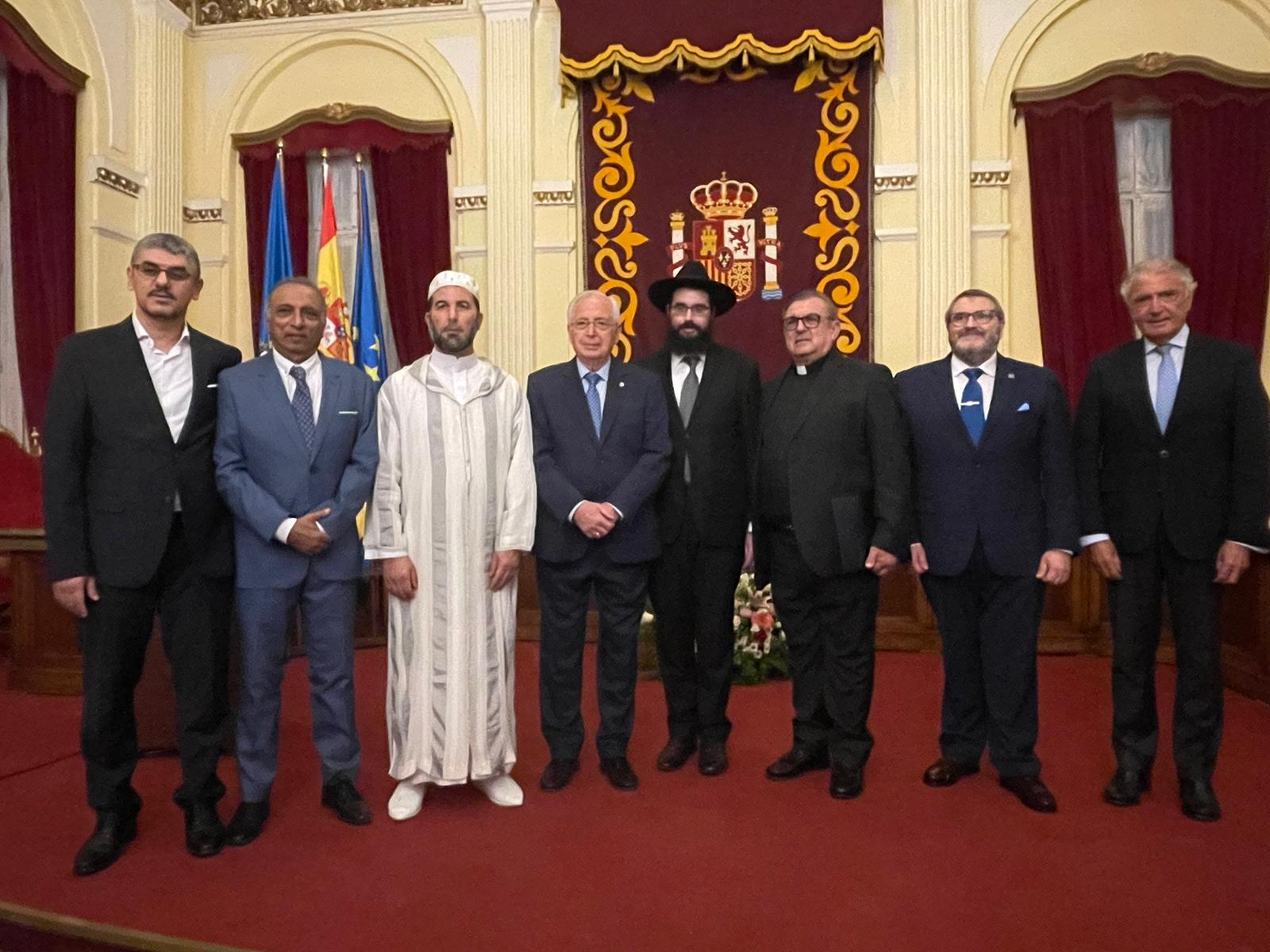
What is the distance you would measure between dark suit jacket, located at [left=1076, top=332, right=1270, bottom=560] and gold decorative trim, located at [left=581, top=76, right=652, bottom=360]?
12.1 ft

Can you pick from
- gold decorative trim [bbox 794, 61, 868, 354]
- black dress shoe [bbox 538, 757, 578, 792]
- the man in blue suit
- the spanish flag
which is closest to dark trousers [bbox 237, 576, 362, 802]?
the man in blue suit

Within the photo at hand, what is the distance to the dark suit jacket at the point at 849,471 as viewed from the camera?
A: 2775 millimetres

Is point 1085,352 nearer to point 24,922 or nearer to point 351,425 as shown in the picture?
point 351,425

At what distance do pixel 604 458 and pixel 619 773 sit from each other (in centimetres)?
103

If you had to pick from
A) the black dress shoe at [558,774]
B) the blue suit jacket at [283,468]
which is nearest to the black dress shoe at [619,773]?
the black dress shoe at [558,774]

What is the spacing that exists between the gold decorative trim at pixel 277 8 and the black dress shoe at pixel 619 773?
18.0 ft

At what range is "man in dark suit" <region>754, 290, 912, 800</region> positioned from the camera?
9.15 ft

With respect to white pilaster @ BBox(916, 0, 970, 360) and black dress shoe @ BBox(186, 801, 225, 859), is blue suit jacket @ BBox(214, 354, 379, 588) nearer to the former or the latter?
black dress shoe @ BBox(186, 801, 225, 859)

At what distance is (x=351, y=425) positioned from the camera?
2625 millimetres

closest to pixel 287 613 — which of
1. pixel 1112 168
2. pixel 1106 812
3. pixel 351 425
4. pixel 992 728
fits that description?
pixel 351 425

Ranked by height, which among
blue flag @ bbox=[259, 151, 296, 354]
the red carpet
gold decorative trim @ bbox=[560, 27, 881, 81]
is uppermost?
gold decorative trim @ bbox=[560, 27, 881, 81]

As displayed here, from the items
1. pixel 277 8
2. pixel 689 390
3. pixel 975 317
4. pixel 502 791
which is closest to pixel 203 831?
pixel 502 791

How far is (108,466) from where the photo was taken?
235cm

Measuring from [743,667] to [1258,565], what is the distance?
94.9 inches
